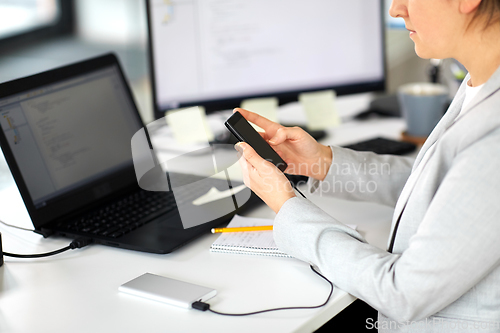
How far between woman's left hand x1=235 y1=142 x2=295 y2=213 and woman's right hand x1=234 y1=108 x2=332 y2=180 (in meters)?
0.14

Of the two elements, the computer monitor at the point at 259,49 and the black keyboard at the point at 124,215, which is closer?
the black keyboard at the point at 124,215

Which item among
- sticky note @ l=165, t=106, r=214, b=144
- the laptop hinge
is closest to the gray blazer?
the laptop hinge

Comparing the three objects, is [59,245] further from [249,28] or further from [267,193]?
[249,28]

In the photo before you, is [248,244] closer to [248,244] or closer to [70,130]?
[248,244]

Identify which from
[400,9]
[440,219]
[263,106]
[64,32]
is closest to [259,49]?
[263,106]

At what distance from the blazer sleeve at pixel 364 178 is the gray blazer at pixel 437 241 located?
0.20 metres

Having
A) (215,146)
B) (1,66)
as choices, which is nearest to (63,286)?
(215,146)

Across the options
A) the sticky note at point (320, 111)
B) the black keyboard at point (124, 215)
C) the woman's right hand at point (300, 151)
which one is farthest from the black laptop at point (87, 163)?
the sticky note at point (320, 111)

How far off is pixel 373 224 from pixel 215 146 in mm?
337

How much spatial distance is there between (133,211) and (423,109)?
32.6 inches

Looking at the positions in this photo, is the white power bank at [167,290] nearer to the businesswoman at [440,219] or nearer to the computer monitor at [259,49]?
the businesswoman at [440,219]

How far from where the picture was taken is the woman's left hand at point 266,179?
2.46 feet

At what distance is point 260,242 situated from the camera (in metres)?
0.81

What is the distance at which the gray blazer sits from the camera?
58 centimetres
